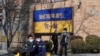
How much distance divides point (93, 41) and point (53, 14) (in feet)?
16.9

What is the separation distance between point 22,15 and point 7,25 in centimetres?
169

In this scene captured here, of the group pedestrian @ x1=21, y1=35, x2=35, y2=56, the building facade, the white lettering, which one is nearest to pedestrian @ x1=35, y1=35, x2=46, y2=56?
pedestrian @ x1=21, y1=35, x2=35, y2=56

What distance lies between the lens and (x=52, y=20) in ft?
90.7

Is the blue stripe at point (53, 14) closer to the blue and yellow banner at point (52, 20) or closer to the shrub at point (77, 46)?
the blue and yellow banner at point (52, 20)

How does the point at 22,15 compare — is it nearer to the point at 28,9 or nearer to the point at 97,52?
the point at 28,9

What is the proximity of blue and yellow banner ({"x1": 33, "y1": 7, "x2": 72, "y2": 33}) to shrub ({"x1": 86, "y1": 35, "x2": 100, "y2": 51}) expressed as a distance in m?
2.44

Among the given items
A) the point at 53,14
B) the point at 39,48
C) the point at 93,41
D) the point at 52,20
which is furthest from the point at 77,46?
the point at 39,48

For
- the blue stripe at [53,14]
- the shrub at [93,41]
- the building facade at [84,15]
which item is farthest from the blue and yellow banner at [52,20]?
the shrub at [93,41]

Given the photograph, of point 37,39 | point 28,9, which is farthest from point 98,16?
point 37,39

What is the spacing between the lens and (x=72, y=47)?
2341 cm

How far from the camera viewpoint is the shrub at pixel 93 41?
23.2m

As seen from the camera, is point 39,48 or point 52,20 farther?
point 52,20

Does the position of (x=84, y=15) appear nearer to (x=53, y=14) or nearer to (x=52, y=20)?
(x=53, y=14)

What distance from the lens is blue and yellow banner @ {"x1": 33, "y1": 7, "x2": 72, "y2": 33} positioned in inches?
1047
